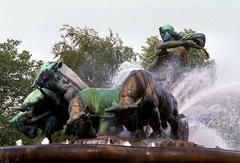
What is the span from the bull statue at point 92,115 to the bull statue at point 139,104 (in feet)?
1.06

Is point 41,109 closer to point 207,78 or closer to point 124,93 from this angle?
point 124,93

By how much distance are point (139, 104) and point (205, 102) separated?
314cm

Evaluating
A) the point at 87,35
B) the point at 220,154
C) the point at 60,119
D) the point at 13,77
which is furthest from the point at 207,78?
the point at 13,77

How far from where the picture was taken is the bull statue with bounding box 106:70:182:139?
371 inches

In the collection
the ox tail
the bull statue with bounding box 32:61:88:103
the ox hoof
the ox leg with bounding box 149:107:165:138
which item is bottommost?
the ox hoof

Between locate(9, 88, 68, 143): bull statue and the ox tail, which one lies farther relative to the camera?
locate(9, 88, 68, 143): bull statue

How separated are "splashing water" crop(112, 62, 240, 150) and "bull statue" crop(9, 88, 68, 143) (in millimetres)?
1611

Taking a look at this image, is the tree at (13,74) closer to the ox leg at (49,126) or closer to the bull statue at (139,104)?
the ox leg at (49,126)

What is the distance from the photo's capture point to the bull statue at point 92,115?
379 inches

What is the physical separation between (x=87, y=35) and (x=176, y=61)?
21.3m

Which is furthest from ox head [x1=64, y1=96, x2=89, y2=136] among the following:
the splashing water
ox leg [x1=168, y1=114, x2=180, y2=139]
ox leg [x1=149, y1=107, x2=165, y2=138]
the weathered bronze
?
the splashing water

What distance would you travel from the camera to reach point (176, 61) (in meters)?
11.9

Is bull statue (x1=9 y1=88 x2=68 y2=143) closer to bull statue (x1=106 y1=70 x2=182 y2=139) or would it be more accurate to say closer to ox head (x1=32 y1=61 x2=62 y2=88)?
ox head (x1=32 y1=61 x2=62 y2=88)

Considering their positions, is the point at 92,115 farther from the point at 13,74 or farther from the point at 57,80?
the point at 13,74
